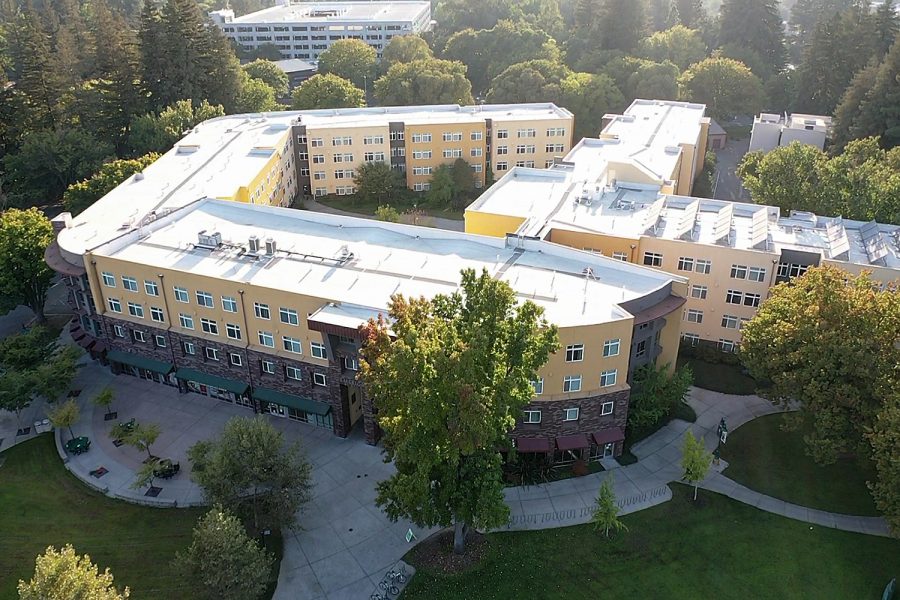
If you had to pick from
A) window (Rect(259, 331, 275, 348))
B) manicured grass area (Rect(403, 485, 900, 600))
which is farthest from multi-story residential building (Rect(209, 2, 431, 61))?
manicured grass area (Rect(403, 485, 900, 600))

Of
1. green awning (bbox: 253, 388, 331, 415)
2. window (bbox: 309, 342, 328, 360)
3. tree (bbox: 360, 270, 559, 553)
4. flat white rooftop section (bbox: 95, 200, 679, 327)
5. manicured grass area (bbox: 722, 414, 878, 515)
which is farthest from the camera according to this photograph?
green awning (bbox: 253, 388, 331, 415)

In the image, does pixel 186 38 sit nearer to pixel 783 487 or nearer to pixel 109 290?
pixel 109 290

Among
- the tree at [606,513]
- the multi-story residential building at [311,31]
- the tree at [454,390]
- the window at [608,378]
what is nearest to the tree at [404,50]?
the multi-story residential building at [311,31]

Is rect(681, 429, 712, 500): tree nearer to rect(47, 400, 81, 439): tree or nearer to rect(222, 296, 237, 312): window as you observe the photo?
rect(222, 296, 237, 312): window

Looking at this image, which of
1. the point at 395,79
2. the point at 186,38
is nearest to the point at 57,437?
the point at 186,38

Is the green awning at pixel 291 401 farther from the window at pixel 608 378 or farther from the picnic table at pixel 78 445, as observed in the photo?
the window at pixel 608 378

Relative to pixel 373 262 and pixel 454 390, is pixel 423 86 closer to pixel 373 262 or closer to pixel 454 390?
pixel 373 262
